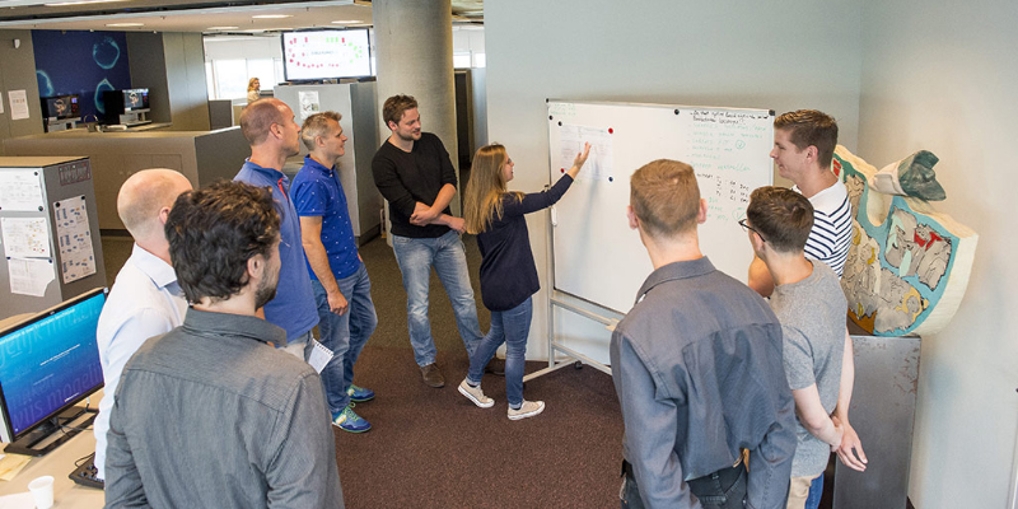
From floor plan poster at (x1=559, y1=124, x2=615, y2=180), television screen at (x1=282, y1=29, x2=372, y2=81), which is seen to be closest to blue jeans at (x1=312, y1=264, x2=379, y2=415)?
floor plan poster at (x1=559, y1=124, x2=615, y2=180)

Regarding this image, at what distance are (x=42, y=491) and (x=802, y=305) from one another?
1.92 metres

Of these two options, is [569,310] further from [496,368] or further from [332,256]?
[332,256]

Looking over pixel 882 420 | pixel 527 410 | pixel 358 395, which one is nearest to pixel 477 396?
pixel 527 410

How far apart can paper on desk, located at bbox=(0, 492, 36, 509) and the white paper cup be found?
16 millimetres

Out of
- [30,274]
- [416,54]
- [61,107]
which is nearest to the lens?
[30,274]

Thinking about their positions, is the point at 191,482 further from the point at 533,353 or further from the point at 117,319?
the point at 533,353

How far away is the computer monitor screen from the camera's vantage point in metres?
11.3

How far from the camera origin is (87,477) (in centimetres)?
205

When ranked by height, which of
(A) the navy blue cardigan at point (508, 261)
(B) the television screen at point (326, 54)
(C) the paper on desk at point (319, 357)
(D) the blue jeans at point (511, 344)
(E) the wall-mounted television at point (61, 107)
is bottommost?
(D) the blue jeans at point (511, 344)

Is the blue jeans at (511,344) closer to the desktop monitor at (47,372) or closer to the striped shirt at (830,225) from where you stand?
the striped shirt at (830,225)

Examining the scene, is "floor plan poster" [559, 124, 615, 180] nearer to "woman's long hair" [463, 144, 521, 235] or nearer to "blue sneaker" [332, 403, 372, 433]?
"woman's long hair" [463, 144, 521, 235]

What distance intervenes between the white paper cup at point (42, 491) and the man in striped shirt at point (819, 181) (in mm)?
2035

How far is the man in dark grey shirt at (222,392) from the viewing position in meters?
1.43

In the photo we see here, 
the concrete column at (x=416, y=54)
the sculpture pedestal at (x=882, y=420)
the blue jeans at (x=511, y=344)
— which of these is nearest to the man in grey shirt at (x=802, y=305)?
the sculpture pedestal at (x=882, y=420)
